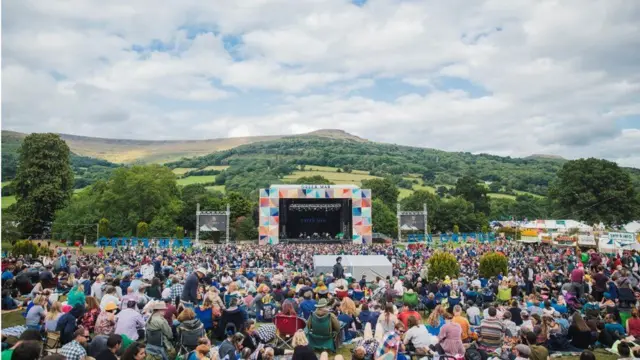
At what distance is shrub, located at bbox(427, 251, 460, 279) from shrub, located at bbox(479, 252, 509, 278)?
139 cm

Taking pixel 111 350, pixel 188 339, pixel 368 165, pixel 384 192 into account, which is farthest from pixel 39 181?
pixel 368 165

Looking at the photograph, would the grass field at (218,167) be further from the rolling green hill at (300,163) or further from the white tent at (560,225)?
the white tent at (560,225)

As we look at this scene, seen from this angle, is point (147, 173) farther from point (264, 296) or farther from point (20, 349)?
point (20, 349)

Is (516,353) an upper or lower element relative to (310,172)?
lower

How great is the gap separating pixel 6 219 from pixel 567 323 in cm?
3852

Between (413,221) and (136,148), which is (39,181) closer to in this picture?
(413,221)

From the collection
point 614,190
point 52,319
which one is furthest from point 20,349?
point 614,190

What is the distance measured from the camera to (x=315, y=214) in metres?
43.0

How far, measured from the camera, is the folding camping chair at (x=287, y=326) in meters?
6.57

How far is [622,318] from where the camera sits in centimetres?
900

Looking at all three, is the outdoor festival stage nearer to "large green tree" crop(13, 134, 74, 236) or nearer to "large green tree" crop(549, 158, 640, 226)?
"large green tree" crop(13, 134, 74, 236)

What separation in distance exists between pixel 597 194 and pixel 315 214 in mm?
27053

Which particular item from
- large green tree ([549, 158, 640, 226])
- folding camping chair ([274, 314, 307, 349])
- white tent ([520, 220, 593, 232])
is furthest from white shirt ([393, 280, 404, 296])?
large green tree ([549, 158, 640, 226])

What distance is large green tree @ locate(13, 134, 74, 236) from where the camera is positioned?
3788 cm
